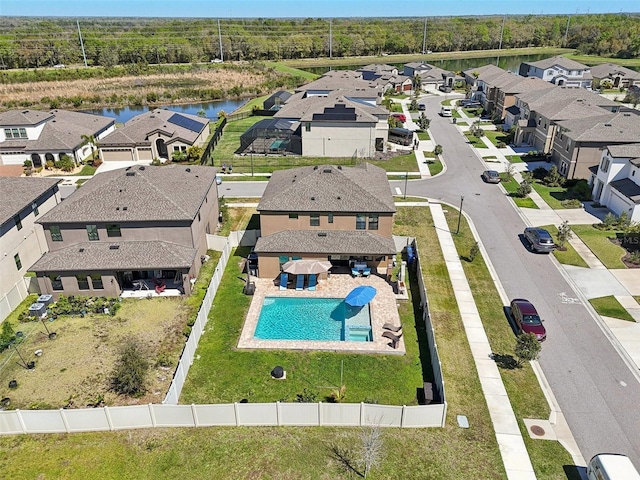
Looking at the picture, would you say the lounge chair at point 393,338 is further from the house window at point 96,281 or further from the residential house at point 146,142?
the residential house at point 146,142

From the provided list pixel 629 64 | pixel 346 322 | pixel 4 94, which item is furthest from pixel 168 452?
pixel 629 64

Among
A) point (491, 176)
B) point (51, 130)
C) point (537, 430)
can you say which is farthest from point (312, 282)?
point (51, 130)

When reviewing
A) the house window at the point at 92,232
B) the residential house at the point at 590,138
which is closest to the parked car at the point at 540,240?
the residential house at the point at 590,138

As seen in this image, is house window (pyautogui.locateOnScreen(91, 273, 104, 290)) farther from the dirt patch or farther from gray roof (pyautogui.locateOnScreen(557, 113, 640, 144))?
gray roof (pyautogui.locateOnScreen(557, 113, 640, 144))

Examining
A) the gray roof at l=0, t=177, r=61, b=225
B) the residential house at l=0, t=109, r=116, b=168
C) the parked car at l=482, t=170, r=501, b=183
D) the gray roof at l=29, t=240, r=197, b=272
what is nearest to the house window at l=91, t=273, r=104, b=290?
the gray roof at l=29, t=240, r=197, b=272

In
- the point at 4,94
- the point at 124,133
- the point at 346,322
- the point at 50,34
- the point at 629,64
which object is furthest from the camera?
the point at 50,34

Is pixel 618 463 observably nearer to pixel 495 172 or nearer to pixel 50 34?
pixel 495 172
